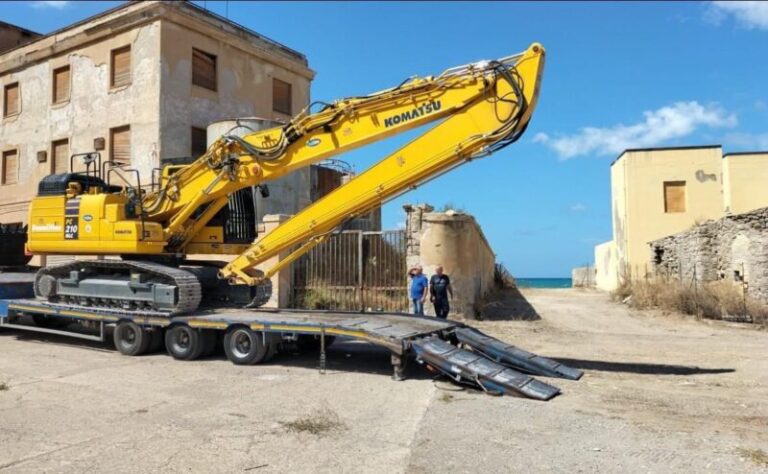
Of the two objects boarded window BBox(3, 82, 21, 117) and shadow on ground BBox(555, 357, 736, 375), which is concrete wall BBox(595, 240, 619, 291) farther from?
boarded window BBox(3, 82, 21, 117)

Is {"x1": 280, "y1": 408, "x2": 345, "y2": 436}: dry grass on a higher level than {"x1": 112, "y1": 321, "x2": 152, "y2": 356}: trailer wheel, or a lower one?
lower

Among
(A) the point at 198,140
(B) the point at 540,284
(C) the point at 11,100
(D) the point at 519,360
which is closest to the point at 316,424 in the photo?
(D) the point at 519,360

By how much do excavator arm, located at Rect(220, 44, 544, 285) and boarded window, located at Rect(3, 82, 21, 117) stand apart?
74.7 ft

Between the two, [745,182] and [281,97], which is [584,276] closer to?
[745,182]

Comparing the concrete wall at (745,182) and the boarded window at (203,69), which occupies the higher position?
the boarded window at (203,69)

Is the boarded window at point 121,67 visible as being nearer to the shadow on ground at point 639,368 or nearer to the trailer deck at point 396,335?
the trailer deck at point 396,335

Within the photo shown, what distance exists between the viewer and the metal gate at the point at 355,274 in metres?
17.6

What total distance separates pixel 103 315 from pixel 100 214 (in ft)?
6.52

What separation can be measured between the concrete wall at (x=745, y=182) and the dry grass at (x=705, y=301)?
8538 millimetres

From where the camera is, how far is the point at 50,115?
84.5ft

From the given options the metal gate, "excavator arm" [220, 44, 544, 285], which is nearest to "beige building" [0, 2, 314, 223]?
the metal gate

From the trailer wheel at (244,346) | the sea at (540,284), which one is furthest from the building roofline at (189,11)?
the sea at (540,284)

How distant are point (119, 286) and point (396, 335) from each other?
601 centimetres

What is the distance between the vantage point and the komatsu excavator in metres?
9.62
